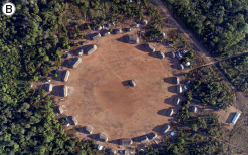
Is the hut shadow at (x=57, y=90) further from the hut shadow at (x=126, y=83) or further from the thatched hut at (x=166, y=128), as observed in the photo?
the thatched hut at (x=166, y=128)

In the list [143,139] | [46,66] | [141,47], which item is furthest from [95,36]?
[143,139]

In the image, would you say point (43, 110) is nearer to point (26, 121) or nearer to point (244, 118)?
point (26, 121)

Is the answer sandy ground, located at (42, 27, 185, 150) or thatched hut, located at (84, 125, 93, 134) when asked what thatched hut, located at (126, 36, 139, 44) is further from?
thatched hut, located at (84, 125, 93, 134)

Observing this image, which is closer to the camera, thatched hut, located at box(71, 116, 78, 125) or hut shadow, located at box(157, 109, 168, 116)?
thatched hut, located at box(71, 116, 78, 125)

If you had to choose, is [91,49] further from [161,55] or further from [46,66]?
[161,55]

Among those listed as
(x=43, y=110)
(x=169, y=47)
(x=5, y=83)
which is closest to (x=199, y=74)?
(x=169, y=47)

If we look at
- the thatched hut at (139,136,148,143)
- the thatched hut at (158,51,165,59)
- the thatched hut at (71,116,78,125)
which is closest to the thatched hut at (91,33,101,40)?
the thatched hut at (158,51,165,59)
